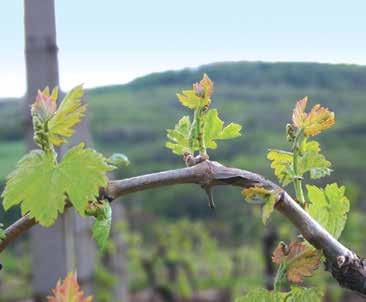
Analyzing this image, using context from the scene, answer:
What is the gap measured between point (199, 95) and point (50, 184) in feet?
0.40

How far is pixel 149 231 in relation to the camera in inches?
163

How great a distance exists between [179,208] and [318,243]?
3604mm

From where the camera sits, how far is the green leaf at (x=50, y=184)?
0.48m

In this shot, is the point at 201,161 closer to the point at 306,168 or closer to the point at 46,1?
the point at 306,168

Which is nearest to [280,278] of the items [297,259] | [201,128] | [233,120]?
[297,259]

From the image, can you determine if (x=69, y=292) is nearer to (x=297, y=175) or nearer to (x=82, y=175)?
(x=82, y=175)

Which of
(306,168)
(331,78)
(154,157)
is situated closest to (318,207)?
(306,168)

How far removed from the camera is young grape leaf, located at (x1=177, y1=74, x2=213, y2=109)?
1.72 feet

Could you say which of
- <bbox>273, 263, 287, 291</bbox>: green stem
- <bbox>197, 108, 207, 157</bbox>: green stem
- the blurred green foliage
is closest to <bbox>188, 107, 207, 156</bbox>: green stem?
<bbox>197, 108, 207, 157</bbox>: green stem

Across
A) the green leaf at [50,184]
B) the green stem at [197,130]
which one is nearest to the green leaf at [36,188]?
the green leaf at [50,184]

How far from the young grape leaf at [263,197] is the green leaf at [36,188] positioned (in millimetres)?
118

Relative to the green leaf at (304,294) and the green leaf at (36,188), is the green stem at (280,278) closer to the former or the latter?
the green leaf at (304,294)

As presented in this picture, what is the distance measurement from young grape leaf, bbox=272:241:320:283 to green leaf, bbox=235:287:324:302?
13 millimetres

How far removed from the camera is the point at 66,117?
1.62 feet
